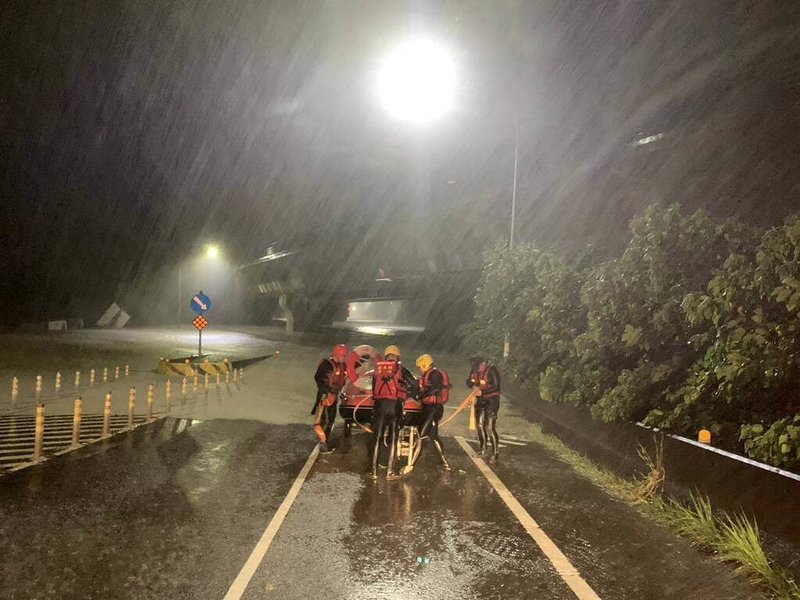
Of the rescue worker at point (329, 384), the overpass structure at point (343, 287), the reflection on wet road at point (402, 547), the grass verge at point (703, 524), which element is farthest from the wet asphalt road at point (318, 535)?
the overpass structure at point (343, 287)

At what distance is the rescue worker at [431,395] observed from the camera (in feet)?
29.3

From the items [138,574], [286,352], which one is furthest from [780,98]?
[286,352]

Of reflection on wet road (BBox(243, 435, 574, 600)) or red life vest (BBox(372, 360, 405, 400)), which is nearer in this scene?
reflection on wet road (BBox(243, 435, 574, 600))

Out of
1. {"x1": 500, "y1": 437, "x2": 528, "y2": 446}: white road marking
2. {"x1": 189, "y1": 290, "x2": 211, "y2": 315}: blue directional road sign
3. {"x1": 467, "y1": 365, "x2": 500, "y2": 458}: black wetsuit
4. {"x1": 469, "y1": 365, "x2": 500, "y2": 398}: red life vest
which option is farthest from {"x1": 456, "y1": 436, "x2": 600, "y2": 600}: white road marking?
{"x1": 189, "y1": 290, "x2": 211, "y2": 315}: blue directional road sign

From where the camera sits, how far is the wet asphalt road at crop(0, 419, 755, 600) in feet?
16.3

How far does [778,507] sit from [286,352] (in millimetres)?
34612

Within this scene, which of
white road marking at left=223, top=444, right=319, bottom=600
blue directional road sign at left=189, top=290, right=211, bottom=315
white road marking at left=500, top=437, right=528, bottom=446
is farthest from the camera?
blue directional road sign at left=189, top=290, right=211, bottom=315

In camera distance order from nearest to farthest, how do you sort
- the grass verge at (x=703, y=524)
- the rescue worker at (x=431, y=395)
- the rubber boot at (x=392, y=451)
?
the grass verge at (x=703, y=524) < the rubber boot at (x=392, y=451) < the rescue worker at (x=431, y=395)

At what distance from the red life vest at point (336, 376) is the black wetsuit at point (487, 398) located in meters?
1.93

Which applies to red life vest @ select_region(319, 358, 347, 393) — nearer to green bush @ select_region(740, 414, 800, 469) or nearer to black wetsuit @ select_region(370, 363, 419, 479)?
black wetsuit @ select_region(370, 363, 419, 479)

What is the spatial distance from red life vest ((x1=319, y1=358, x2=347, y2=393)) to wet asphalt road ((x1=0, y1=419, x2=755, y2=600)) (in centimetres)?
114

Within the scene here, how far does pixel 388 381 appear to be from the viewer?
848 centimetres

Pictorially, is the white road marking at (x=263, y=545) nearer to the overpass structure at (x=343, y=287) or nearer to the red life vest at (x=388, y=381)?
the red life vest at (x=388, y=381)

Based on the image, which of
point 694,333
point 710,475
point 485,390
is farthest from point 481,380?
point 710,475
